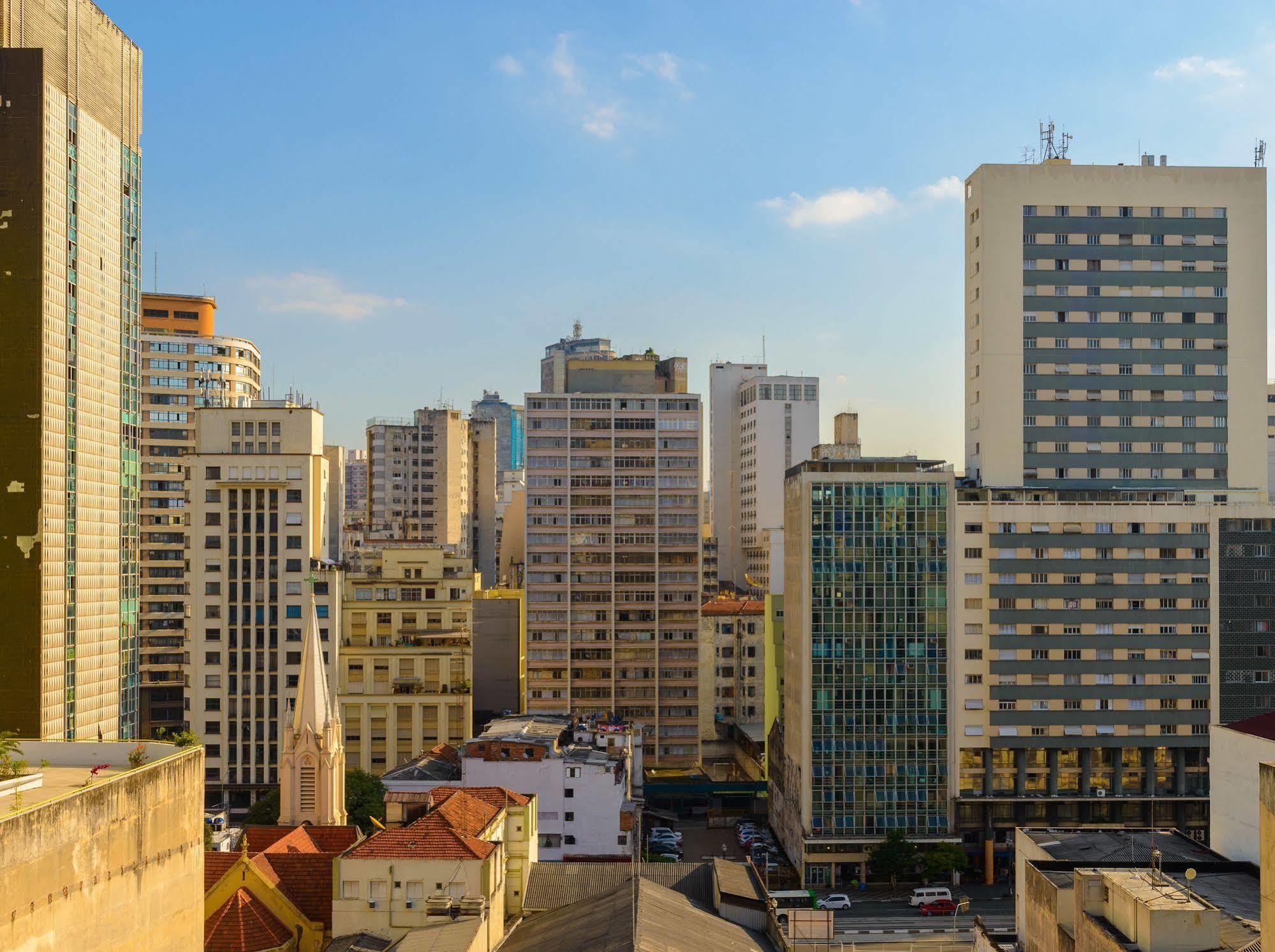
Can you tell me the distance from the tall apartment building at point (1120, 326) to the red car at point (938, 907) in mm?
31022

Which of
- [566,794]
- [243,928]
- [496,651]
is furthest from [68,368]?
[496,651]

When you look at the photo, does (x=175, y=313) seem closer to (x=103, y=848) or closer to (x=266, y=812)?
(x=266, y=812)

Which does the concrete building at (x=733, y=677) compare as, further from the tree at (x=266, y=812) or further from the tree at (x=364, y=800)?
the tree at (x=266, y=812)

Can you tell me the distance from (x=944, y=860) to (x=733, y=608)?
59.0 metres

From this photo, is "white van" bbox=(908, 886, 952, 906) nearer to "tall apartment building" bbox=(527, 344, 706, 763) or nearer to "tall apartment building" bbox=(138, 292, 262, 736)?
"tall apartment building" bbox=(527, 344, 706, 763)

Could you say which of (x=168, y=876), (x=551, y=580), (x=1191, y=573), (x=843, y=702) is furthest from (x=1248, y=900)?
(x=551, y=580)

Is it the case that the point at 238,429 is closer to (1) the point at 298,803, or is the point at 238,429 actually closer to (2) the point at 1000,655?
(1) the point at 298,803

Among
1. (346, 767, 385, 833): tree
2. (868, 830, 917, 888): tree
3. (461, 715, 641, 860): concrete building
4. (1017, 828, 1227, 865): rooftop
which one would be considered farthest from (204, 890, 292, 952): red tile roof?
(868, 830, 917, 888): tree

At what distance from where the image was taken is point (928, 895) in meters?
80.1

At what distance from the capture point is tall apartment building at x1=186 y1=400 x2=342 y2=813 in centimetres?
10119

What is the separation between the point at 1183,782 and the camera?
3452 inches

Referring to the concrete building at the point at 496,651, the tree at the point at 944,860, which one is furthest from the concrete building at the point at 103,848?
the concrete building at the point at 496,651

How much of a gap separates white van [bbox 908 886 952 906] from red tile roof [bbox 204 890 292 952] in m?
45.8

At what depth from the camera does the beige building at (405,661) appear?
339ft
